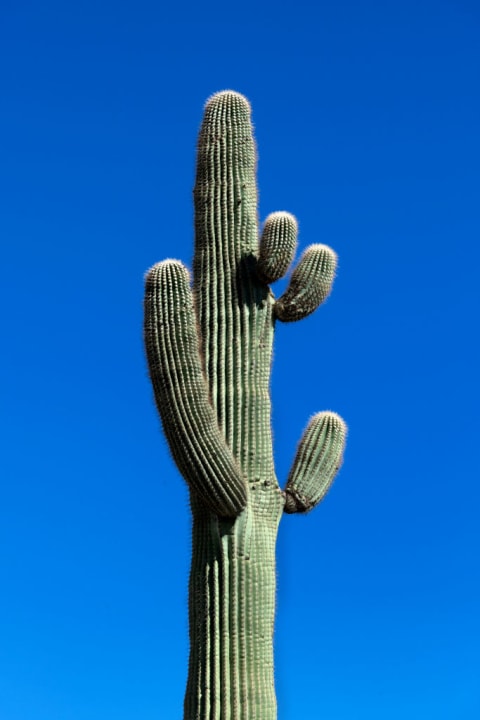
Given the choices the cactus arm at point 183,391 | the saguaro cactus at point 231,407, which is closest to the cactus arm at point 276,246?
the saguaro cactus at point 231,407

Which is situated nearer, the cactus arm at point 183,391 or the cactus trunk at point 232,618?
the cactus trunk at point 232,618

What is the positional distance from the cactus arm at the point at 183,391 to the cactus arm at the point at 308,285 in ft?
3.77

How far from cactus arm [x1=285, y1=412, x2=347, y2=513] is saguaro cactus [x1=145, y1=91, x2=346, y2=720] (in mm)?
10

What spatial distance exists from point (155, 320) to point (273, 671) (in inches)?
99.6

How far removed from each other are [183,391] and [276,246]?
4.95 feet

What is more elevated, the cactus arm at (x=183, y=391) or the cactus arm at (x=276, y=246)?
the cactus arm at (x=276, y=246)

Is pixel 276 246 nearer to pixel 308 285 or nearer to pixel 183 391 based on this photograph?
pixel 308 285

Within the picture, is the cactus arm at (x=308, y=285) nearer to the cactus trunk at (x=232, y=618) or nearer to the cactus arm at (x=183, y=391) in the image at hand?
Answer: the cactus arm at (x=183, y=391)

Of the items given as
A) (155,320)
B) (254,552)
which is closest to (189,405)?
(155,320)

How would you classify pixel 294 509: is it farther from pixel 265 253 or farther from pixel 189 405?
A: pixel 265 253

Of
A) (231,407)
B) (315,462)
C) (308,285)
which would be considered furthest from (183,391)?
(308,285)

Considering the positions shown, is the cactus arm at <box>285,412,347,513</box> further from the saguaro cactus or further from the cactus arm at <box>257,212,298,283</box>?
the cactus arm at <box>257,212,298,283</box>

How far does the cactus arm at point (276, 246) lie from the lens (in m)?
8.77

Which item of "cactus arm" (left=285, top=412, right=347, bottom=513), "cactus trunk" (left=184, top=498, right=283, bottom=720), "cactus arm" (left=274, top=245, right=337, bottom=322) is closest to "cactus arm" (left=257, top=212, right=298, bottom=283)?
"cactus arm" (left=274, top=245, right=337, bottom=322)
